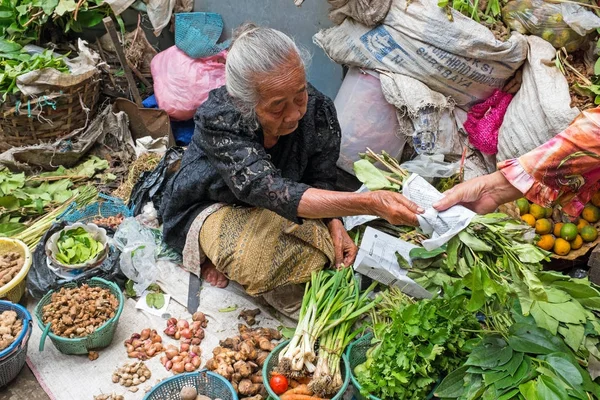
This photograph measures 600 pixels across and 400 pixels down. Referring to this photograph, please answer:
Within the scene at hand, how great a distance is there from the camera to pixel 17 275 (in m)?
2.90

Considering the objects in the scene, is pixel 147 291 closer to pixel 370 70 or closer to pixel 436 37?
pixel 370 70

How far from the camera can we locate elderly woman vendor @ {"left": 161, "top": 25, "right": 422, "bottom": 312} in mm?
2432

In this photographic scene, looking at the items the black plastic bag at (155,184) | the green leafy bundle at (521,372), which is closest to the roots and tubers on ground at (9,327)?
the black plastic bag at (155,184)

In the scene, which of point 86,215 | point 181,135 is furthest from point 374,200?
point 181,135

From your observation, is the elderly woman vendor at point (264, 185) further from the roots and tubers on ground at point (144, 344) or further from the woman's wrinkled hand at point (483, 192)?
the roots and tubers on ground at point (144, 344)

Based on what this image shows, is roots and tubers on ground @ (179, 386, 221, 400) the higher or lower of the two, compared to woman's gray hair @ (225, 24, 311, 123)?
lower

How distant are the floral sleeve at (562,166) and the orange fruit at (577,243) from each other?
2.70 feet

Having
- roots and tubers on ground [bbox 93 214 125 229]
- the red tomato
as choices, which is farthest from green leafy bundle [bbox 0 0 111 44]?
the red tomato

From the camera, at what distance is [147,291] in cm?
312

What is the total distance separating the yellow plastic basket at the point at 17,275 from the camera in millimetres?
2842

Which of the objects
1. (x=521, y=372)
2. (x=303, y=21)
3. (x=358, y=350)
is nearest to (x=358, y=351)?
(x=358, y=350)

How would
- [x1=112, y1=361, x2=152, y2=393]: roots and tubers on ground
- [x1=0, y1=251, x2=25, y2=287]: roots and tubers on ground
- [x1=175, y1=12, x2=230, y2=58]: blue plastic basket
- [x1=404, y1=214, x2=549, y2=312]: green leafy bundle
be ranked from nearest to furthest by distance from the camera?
1. [x1=404, y1=214, x2=549, y2=312]: green leafy bundle
2. [x1=112, y1=361, x2=152, y2=393]: roots and tubers on ground
3. [x1=0, y1=251, x2=25, y2=287]: roots and tubers on ground
4. [x1=175, y1=12, x2=230, y2=58]: blue plastic basket

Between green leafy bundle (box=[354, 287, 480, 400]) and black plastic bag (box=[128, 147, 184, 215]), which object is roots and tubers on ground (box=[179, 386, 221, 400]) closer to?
green leafy bundle (box=[354, 287, 480, 400])

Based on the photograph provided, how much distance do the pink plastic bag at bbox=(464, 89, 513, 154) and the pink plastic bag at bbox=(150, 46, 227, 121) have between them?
5.54ft
